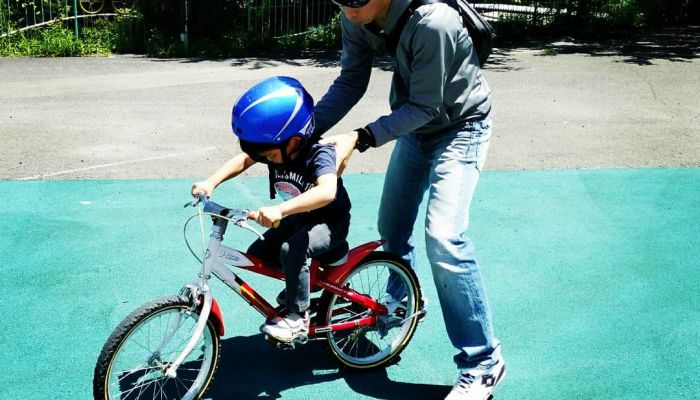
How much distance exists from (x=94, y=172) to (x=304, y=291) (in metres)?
4.36

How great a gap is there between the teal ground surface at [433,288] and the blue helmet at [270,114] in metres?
1.34

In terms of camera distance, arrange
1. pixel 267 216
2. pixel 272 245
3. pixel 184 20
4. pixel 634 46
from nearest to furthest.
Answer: pixel 267 216 → pixel 272 245 → pixel 184 20 → pixel 634 46

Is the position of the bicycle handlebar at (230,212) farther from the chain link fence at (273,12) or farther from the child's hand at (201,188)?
the chain link fence at (273,12)

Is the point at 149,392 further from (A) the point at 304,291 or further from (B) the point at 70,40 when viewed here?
(B) the point at 70,40

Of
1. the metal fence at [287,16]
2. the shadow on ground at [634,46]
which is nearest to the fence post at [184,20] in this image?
the metal fence at [287,16]

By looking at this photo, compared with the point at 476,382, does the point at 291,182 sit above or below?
above

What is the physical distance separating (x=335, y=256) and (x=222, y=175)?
697 mm

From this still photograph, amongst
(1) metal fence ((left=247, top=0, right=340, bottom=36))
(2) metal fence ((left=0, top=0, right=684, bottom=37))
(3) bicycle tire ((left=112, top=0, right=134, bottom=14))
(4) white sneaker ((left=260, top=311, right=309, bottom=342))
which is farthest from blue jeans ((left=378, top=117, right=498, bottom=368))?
(3) bicycle tire ((left=112, top=0, right=134, bottom=14))

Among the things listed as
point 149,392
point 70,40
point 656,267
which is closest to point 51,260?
point 149,392

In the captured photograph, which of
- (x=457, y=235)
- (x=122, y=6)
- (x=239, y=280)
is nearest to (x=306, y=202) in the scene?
(x=239, y=280)

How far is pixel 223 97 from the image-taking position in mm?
10906

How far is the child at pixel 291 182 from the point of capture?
3340mm

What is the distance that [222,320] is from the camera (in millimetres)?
3691

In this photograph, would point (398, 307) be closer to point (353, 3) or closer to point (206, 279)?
point (206, 279)
